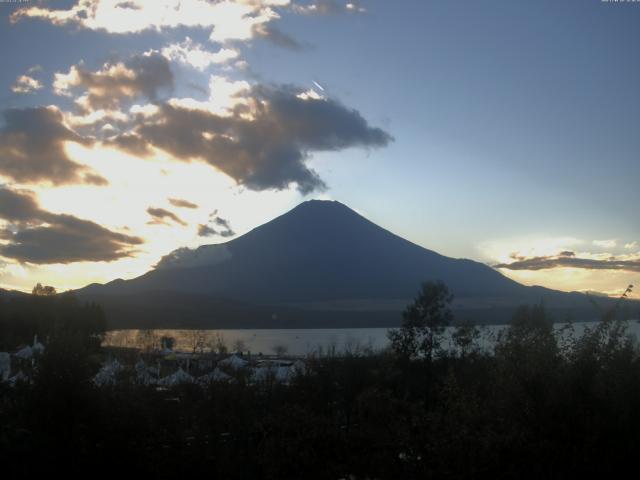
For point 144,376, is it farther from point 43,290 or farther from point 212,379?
point 43,290

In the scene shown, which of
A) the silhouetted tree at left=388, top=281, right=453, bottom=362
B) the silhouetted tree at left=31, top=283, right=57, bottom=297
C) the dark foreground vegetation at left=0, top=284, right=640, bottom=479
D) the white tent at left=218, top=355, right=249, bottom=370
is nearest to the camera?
the dark foreground vegetation at left=0, top=284, right=640, bottom=479

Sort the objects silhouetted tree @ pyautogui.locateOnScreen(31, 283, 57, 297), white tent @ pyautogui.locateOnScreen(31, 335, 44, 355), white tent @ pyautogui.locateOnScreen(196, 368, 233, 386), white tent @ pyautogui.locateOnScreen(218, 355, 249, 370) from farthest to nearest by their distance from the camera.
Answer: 1. silhouetted tree @ pyautogui.locateOnScreen(31, 283, 57, 297)
2. white tent @ pyautogui.locateOnScreen(218, 355, 249, 370)
3. white tent @ pyautogui.locateOnScreen(196, 368, 233, 386)
4. white tent @ pyautogui.locateOnScreen(31, 335, 44, 355)

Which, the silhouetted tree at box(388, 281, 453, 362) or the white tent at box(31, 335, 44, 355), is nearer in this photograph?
the white tent at box(31, 335, 44, 355)

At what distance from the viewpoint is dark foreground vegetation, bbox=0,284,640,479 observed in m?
9.35

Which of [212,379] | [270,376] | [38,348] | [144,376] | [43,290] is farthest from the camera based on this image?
[43,290]

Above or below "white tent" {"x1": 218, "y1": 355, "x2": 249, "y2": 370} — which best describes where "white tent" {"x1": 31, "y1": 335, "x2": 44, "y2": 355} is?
above

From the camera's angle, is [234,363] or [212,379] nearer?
[212,379]

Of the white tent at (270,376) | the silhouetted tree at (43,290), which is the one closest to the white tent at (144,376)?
the white tent at (270,376)

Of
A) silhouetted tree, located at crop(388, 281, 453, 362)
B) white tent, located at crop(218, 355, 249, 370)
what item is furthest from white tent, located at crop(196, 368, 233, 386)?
silhouetted tree, located at crop(388, 281, 453, 362)

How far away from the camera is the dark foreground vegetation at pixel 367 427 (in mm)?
9352

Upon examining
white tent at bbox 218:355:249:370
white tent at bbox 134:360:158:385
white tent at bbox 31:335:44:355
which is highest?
white tent at bbox 31:335:44:355

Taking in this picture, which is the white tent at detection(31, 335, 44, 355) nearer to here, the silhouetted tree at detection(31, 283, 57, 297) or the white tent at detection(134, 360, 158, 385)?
the white tent at detection(134, 360, 158, 385)

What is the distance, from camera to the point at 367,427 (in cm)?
1021

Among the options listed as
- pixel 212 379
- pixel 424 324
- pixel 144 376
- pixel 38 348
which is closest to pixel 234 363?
pixel 424 324
